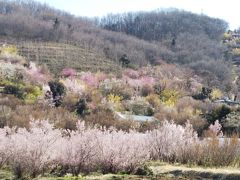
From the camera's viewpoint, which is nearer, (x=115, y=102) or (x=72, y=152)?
(x=72, y=152)

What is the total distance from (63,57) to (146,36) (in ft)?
136

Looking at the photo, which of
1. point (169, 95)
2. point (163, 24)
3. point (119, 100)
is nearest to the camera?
point (119, 100)

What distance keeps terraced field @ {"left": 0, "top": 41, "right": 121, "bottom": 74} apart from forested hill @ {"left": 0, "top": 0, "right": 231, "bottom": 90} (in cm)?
49

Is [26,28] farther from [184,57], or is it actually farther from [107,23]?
[107,23]

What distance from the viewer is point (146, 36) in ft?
310

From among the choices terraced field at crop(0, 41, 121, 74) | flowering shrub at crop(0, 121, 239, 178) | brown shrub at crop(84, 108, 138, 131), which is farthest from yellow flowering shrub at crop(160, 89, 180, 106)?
flowering shrub at crop(0, 121, 239, 178)

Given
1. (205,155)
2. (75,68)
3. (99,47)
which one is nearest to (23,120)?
(205,155)

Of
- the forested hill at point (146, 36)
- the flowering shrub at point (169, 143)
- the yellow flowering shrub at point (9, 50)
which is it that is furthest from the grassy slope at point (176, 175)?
the forested hill at point (146, 36)

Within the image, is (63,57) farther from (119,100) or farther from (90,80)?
(119,100)

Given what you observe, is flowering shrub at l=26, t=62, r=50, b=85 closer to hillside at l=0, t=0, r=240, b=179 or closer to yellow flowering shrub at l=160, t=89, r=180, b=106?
hillside at l=0, t=0, r=240, b=179

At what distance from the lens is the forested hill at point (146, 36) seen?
208 feet

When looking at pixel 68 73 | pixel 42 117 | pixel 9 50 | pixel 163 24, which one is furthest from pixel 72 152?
pixel 163 24

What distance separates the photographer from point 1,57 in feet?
152

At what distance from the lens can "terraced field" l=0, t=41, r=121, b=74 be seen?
5250 centimetres
